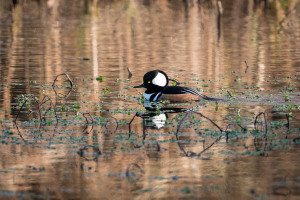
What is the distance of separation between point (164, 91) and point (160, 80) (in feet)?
1.77

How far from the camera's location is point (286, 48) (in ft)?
66.7

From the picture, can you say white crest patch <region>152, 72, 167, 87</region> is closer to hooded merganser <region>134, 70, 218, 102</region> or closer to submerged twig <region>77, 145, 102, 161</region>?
hooded merganser <region>134, 70, 218, 102</region>

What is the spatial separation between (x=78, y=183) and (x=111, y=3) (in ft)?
113

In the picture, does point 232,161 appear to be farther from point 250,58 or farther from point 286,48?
point 286,48

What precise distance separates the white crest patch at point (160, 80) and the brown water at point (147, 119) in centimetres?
53

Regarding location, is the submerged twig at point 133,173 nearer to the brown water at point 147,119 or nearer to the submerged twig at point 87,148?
the brown water at point 147,119

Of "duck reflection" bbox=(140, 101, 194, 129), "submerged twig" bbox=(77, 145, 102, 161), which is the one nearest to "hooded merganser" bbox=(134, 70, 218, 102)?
"duck reflection" bbox=(140, 101, 194, 129)

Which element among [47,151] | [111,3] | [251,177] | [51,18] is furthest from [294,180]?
[111,3]

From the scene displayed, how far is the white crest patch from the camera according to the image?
12.3 meters

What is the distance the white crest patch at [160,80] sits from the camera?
12312mm

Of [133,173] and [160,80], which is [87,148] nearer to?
[133,173]

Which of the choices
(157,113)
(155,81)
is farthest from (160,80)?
(157,113)

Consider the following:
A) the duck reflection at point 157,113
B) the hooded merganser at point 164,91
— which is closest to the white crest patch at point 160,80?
the hooded merganser at point 164,91

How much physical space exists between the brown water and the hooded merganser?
10.0 inches
